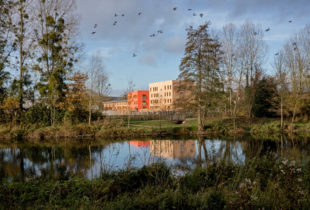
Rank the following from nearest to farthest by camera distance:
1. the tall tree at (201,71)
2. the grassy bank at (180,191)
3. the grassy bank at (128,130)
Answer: the grassy bank at (180,191), the grassy bank at (128,130), the tall tree at (201,71)

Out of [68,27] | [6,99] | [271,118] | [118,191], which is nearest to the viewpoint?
[118,191]

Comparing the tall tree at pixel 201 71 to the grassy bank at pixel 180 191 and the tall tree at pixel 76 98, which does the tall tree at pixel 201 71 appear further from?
the grassy bank at pixel 180 191

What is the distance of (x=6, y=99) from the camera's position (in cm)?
2406

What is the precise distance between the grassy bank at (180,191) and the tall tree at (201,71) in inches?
672

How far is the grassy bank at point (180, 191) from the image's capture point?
400cm

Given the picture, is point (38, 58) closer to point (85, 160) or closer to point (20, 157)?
point (20, 157)

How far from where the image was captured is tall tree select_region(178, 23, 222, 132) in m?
24.3

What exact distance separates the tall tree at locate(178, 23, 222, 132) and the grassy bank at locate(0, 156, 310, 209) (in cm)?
1706

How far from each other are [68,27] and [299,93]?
25.1 m

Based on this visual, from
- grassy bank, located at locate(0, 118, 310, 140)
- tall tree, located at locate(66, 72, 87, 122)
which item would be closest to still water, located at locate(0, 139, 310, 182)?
grassy bank, located at locate(0, 118, 310, 140)

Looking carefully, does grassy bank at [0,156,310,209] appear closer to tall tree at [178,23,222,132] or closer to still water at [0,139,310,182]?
still water at [0,139,310,182]

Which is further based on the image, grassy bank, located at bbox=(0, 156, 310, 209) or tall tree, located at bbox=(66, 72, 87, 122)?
tall tree, located at bbox=(66, 72, 87, 122)

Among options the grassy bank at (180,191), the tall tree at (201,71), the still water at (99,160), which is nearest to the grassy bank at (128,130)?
the tall tree at (201,71)

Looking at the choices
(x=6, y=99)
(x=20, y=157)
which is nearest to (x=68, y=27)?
(x=6, y=99)
